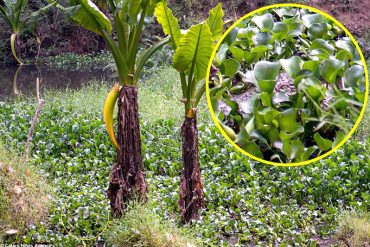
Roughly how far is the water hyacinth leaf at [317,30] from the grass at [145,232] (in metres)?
1.42

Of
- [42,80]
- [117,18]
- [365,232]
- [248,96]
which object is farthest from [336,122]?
[42,80]

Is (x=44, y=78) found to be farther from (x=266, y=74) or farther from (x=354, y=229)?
(x=266, y=74)

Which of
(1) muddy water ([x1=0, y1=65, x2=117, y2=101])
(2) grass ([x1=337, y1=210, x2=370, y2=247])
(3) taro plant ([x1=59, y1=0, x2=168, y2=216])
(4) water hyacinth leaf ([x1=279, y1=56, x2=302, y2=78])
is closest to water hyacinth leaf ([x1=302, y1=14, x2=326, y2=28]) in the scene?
(4) water hyacinth leaf ([x1=279, y1=56, x2=302, y2=78])

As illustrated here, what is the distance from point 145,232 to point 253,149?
36.7 inches

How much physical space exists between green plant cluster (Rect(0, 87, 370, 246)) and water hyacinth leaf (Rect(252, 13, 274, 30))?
4.66 feet

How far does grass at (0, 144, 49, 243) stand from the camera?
369 cm

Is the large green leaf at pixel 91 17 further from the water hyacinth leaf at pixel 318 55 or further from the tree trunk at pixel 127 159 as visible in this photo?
the water hyacinth leaf at pixel 318 55

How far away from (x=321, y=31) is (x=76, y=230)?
214cm

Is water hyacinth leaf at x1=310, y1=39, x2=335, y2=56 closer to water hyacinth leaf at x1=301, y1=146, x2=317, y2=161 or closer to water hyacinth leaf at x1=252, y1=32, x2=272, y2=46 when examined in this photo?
water hyacinth leaf at x1=252, y1=32, x2=272, y2=46

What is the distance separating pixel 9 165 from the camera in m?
3.91

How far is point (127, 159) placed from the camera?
351 cm

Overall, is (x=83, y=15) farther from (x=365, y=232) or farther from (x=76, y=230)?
(x=365, y=232)

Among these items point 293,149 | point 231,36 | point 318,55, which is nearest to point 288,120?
point 293,149

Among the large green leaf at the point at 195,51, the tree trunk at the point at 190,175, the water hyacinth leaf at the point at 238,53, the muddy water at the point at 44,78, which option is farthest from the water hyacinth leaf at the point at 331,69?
the muddy water at the point at 44,78
